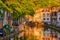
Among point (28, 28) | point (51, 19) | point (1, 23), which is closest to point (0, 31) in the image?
point (1, 23)

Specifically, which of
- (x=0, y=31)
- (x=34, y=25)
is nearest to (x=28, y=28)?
(x=34, y=25)

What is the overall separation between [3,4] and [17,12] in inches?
9.1

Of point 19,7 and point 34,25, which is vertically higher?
point 19,7

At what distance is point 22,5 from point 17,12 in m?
0.14

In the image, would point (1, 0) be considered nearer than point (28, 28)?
Yes

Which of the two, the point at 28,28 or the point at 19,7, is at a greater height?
the point at 19,7

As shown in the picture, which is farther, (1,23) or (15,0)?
(1,23)

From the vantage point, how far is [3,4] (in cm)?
294

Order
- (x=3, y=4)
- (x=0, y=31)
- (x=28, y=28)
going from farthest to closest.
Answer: (x=0, y=31), (x=28, y=28), (x=3, y=4)

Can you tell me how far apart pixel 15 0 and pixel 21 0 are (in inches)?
3.3

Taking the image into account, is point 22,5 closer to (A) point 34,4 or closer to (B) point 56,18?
(A) point 34,4

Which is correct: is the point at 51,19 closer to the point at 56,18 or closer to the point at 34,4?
the point at 56,18

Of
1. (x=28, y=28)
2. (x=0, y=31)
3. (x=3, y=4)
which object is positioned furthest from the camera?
(x=0, y=31)

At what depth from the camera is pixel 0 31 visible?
8094 millimetres
